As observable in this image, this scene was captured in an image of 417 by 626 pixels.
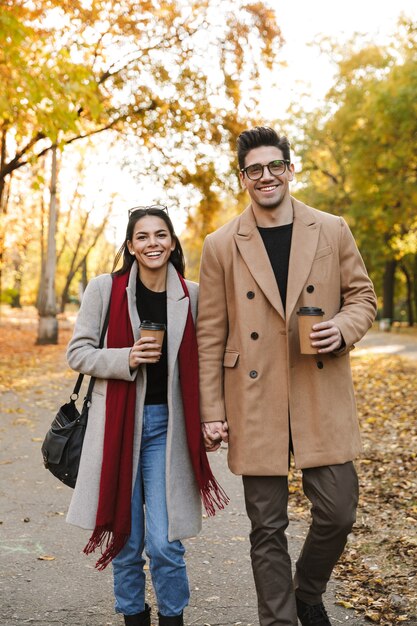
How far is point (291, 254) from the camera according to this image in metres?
3.78

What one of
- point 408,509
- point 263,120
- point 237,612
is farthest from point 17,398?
point 263,120

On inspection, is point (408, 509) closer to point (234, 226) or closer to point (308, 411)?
point (308, 411)

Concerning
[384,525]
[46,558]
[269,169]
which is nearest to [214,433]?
[269,169]

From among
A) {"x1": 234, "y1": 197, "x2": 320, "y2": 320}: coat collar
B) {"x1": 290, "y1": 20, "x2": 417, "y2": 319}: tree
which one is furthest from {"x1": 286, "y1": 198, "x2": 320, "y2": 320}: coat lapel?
{"x1": 290, "y1": 20, "x2": 417, "y2": 319}: tree

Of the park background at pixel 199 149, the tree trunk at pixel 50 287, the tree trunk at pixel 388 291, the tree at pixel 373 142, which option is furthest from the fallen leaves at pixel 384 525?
the tree trunk at pixel 388 291

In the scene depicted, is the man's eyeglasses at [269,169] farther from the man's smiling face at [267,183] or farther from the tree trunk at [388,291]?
the tree trunk at [388,291]

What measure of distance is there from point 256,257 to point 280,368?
1.82 feet

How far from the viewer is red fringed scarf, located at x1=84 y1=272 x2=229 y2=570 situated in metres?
3.67

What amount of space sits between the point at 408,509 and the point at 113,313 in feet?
11.6

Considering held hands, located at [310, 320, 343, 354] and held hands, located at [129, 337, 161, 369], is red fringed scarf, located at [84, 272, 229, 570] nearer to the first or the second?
held hands, located at [129, 337, 161, 369]

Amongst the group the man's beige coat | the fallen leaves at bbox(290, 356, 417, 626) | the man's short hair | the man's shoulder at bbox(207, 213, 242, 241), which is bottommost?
the fallen leaves at bbox(290, 356, 417, 626)

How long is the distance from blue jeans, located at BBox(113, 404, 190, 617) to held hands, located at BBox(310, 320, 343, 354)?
2.78 feet

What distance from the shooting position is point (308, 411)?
3723mm

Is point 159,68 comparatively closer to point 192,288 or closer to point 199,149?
point 199,149
